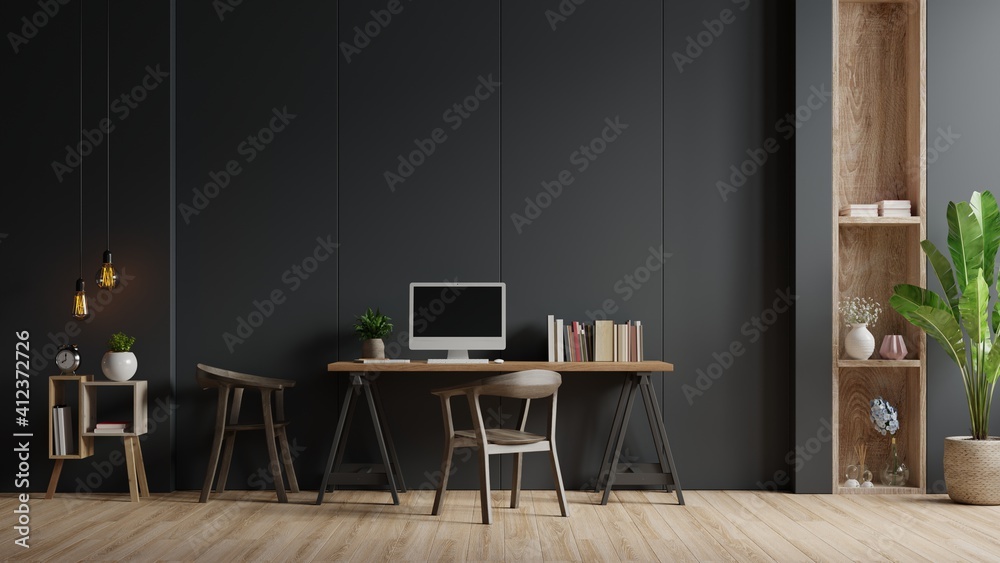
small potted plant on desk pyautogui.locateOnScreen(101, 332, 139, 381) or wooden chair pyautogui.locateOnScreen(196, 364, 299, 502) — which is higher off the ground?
small potted plant on desk pyautogui.locateOnScreen(101, 332, 139, 381)

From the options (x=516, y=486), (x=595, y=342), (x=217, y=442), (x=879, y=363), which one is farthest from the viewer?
(x=879, y=363)

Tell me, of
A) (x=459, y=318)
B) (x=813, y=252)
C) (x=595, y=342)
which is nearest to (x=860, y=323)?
(x=813, y=252)

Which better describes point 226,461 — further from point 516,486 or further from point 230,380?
point 516,486

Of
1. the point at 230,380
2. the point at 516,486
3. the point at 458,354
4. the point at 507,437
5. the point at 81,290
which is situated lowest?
the point at 516,486

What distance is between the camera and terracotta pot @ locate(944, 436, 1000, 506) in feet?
14.9

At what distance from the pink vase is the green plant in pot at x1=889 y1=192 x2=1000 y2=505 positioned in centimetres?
22

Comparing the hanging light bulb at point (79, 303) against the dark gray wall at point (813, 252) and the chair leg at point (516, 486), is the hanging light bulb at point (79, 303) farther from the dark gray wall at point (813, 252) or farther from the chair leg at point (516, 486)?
the dark gray wall at point (813, 252)

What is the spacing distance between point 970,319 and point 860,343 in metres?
0.57

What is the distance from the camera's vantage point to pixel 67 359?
4766 millimetres

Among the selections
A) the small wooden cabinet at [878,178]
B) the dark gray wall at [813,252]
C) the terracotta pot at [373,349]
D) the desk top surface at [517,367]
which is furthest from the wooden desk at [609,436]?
the small wooden cabinet at [878,178]

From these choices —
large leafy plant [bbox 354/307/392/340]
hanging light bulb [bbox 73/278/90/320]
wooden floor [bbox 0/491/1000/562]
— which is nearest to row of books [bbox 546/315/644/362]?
wooden floor [bbox 0/491/1000/562]

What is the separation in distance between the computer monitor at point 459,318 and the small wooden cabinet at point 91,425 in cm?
156

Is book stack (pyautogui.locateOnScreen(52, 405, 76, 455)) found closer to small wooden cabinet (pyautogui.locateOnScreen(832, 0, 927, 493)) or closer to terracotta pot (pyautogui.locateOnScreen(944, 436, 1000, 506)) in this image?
small wooden cabinet (pyautogui.locateOnScreen(832, 0, 927, 493))

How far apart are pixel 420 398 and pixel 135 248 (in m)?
1.87
